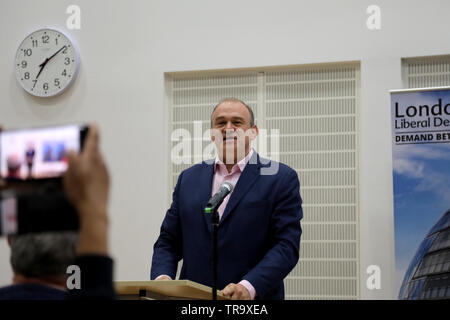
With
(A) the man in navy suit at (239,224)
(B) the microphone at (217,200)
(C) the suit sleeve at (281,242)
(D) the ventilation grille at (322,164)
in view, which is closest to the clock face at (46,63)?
(D) the ventilation grille at (322,164)

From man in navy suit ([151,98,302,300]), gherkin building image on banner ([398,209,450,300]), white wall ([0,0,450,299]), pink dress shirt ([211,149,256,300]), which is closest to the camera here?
man in navy suit ([151,98,302,300])

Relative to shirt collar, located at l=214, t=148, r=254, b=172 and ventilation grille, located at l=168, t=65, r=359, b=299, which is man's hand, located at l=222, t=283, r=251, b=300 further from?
ventilation grille, located at l=168, t=65, r=359, b=299

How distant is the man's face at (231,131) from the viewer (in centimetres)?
381

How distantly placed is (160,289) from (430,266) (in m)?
3.29

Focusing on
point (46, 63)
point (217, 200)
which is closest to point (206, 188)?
point (217, 200)

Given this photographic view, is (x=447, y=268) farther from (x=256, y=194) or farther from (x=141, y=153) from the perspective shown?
(x=141, y=153)

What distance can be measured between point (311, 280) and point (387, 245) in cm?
82

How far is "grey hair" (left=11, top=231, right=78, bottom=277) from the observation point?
1.20 meters

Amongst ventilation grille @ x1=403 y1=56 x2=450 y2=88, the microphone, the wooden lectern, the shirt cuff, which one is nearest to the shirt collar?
the microphone

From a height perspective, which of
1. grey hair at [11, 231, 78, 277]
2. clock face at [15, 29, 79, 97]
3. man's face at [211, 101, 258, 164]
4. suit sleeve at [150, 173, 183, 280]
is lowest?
suit sleeve at [150, 173, 183, 280]

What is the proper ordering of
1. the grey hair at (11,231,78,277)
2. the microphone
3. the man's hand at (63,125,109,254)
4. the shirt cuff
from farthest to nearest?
the shirt cuff
the microphone
the grey hair at (11,231,78,277)
the man's hand at (63,125,109,254)

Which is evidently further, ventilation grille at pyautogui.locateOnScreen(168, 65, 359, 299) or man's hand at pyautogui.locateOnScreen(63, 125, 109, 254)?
ventilation grille at pyautogui.locateOnScreen(168, 65, 359, 299)

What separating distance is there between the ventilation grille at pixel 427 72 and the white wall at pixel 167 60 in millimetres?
143

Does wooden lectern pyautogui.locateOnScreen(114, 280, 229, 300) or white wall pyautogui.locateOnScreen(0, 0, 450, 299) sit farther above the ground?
white wall pyautogui.locateOnScreen(0, 0, 450, 299)
